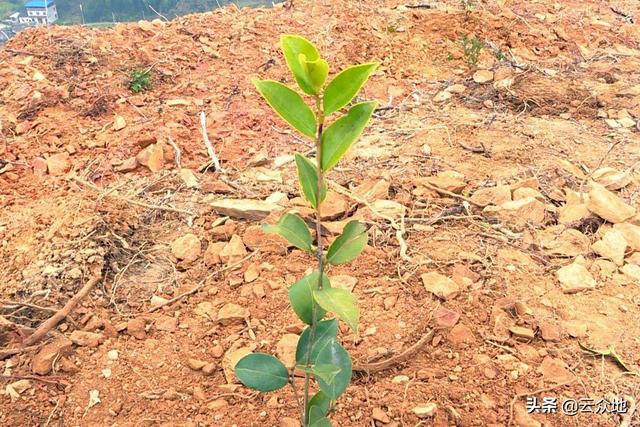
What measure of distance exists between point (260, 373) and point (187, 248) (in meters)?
1.26

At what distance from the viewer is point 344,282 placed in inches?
83.8

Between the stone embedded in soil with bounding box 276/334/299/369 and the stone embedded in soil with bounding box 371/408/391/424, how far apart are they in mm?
310

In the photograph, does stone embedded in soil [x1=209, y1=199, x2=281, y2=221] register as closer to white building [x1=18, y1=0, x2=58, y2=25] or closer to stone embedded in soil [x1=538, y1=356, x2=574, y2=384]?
stone embedded in soil [x1=538, y1=356, x2=574, y2=384]

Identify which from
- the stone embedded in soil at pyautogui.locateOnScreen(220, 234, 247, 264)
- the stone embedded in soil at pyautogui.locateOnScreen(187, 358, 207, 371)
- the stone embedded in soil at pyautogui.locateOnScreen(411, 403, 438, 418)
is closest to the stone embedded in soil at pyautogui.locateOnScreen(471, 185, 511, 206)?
the stone embedded in soil at pyautogui.locateOnScreen(220, 234, 247, 264)

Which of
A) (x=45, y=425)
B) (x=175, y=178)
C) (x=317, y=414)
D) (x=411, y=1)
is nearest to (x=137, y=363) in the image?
(x=45, y=425)

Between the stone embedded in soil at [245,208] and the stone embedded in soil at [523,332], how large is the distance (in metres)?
1.11

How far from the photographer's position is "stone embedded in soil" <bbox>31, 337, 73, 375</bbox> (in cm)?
186

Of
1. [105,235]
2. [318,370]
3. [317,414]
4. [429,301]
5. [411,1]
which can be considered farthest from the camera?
[411,1]

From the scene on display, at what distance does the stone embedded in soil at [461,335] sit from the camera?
190cm

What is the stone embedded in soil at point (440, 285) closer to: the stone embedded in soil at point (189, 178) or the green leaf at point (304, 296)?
the green leaf at point (304, 296)

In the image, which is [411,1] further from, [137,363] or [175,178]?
[137,363]

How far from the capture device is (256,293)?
2.13 meters

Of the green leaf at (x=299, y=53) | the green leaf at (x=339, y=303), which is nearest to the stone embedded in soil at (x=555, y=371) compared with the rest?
the green leaf at (x=339, y=303)

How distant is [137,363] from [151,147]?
163 cm
